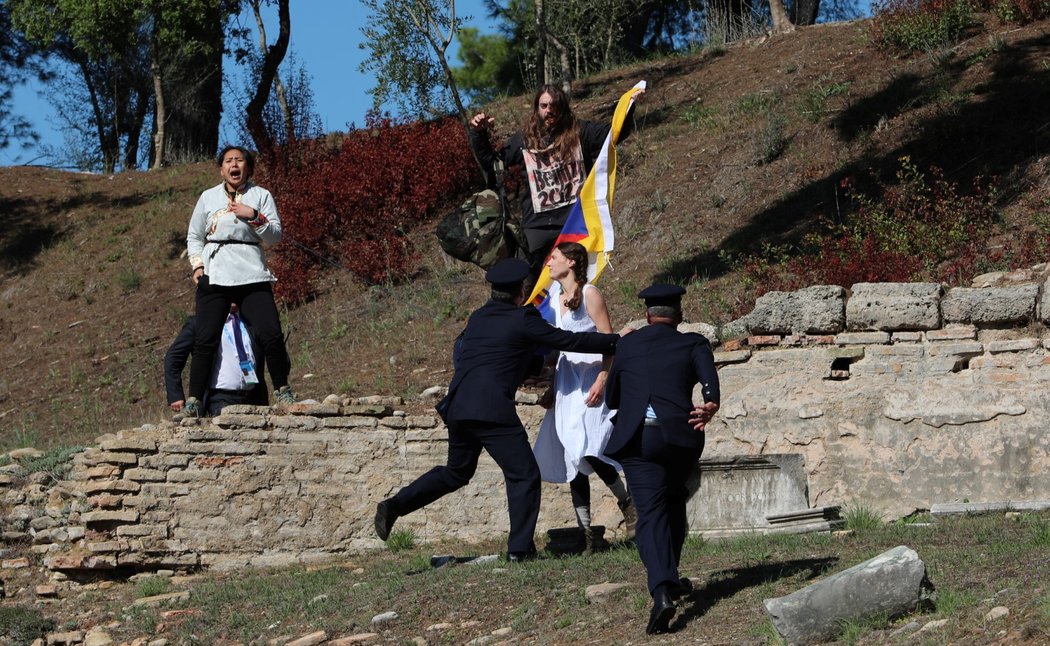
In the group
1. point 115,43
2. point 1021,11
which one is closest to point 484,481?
point 1021,11

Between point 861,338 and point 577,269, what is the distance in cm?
255

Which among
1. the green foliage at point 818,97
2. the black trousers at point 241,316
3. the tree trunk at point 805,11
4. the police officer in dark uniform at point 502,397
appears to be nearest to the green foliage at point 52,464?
the black trousers at point 241,316

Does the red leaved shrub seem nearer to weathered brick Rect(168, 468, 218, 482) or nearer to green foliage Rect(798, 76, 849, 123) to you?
green foliage Rect(798, 76, 849, 123)

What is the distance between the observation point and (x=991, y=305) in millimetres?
9453

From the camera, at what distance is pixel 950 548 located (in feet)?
22.9

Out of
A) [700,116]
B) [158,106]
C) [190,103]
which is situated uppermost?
[190,103]

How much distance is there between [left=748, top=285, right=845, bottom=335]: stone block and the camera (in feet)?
32.4

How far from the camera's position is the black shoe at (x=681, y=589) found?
20.5 feet

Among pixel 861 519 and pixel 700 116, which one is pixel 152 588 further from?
pixel 700 116

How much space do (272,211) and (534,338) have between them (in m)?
2.98

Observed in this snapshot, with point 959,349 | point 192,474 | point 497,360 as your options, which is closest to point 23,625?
point 192,474

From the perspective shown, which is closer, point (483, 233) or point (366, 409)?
point (483, 233)

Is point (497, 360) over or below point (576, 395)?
over

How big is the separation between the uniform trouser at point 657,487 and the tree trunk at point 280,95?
Result: 45.6 ft
